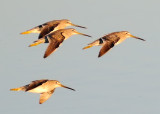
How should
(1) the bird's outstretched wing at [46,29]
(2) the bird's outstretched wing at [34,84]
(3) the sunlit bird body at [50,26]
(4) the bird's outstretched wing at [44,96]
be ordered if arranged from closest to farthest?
(2) the bird's outstretched wing at [34,84] < (4) the bird's outstretched wing at [44,96] < (1) the bird's outstretched wing at [46,29] < (3) the sunlit bird body at [50,26]

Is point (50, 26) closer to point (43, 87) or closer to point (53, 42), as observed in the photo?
point (53, 42)

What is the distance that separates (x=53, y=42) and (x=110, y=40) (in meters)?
4.27

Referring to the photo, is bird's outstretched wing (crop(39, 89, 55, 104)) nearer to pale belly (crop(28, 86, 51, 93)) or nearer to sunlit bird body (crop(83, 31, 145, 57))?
pale belly (crop(28, 86, 51, 93))

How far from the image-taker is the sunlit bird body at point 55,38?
46481 mm

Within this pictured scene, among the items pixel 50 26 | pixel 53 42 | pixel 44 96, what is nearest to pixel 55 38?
pixel 53 42

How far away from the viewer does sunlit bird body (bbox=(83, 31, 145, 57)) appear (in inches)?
1867

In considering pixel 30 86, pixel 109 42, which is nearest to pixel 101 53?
pixel 109 42

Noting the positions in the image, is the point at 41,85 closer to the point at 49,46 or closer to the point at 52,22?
the point at 49,46

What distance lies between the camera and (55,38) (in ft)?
157

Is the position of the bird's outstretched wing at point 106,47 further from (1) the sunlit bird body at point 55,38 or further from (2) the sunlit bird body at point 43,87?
(2) the sunlit bird body at point 43,87

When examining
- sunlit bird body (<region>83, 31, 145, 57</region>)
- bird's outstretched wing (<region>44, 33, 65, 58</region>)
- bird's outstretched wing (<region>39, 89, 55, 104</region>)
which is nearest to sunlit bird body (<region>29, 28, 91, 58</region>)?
bird's outstretched wing (<region>44, 33, 65, 58</region>)

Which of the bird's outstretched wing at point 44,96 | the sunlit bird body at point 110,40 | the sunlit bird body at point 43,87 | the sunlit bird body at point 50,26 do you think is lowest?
the bird's outstretched wing at point 44,96

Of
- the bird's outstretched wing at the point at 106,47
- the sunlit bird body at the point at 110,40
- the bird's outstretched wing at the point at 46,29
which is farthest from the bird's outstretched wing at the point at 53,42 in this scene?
the bird's outstretched wing at the point at 106,47

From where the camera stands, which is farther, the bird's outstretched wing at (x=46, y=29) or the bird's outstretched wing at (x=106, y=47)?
the bird's outstretched wing at (x=46, y=29)
